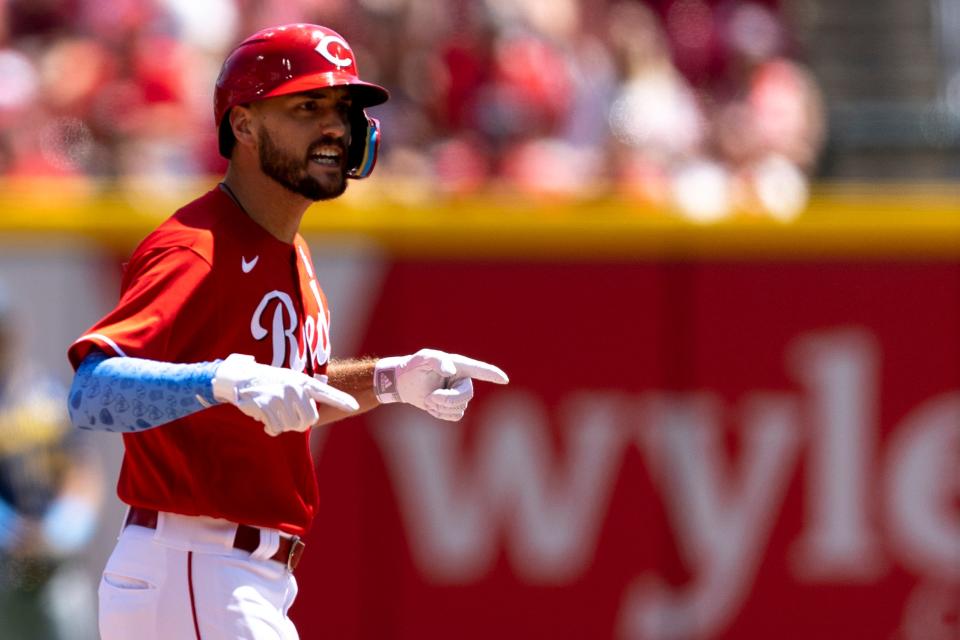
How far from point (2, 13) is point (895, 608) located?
552 centimetres

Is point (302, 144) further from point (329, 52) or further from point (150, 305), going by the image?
point (150, 305)

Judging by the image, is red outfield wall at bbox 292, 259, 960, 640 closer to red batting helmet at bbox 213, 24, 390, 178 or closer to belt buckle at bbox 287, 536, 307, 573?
belt buckle at bbox 287, 536, 307, 573

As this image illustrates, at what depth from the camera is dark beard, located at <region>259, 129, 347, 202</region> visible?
3674 mm

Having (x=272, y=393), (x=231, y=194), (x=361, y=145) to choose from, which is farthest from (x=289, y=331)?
(x=272, y=393)

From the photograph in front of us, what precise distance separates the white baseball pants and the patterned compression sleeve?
42 cm

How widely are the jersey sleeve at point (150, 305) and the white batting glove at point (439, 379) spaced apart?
1.67 feet

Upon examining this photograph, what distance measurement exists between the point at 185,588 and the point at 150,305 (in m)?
0.61

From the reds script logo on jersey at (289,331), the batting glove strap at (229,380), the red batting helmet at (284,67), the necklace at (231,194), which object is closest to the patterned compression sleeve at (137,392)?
the batting glove strap at (229,380)

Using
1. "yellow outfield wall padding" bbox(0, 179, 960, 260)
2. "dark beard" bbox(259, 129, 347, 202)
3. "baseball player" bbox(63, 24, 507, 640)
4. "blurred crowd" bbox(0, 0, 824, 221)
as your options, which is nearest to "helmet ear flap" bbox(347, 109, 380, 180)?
"baseball player" bbox(63, 24, 507, 640)

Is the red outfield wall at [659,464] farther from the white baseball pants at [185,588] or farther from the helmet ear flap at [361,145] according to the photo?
the white baseball pants at [185,588]

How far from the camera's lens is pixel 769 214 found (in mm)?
7980

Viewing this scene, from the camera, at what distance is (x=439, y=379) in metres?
3.72

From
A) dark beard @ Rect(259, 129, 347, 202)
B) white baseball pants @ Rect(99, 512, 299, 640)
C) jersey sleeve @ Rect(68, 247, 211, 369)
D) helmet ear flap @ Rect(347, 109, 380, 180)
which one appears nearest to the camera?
jersey sleeve @ Rect(68, 247, 211, 369)

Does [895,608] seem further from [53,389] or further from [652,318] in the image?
[53,389]
